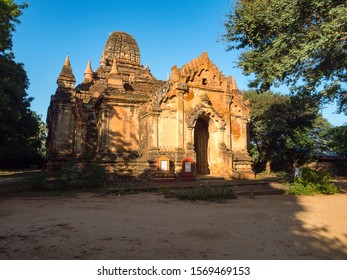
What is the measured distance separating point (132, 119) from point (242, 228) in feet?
40.8

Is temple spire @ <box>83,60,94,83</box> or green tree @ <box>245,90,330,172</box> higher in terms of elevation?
temple spire @ <box>83,60,94,83</box>

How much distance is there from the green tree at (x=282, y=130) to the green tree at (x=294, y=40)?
12927mm

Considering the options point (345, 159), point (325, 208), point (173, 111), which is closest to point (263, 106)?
point (345, 159)

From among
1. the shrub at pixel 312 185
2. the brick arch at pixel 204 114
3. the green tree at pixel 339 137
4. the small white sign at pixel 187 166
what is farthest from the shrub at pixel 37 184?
the green tree at pixel 339 137

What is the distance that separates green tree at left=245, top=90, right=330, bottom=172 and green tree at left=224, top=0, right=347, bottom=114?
12.9 meters

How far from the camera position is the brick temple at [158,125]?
51.4ft

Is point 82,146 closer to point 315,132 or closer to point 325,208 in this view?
point 325,208

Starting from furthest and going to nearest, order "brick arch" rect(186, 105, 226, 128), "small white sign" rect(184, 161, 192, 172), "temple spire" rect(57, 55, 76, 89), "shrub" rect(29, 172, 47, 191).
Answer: "temple spire" rect(57, 55, 76, 89) → "brick arch" rect(186, 105, 226, 128) → "small white sign" rect(184, 161, 192, 172) → "shrub" rect(29, 172, 47, 191)

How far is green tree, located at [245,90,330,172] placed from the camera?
87.3ft

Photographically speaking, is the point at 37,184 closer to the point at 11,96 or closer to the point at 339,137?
the point at 11,96

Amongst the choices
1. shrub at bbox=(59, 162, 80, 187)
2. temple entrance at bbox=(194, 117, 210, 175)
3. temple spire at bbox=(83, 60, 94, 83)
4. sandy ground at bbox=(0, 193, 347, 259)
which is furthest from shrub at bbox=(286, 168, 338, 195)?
temple spire at bbox=(83, 60, 94, 83)

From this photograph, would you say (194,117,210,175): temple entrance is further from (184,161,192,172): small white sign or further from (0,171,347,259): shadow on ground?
(0,171,347,259): shadow on ground

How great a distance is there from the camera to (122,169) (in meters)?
15.8

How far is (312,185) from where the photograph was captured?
40.1ft
